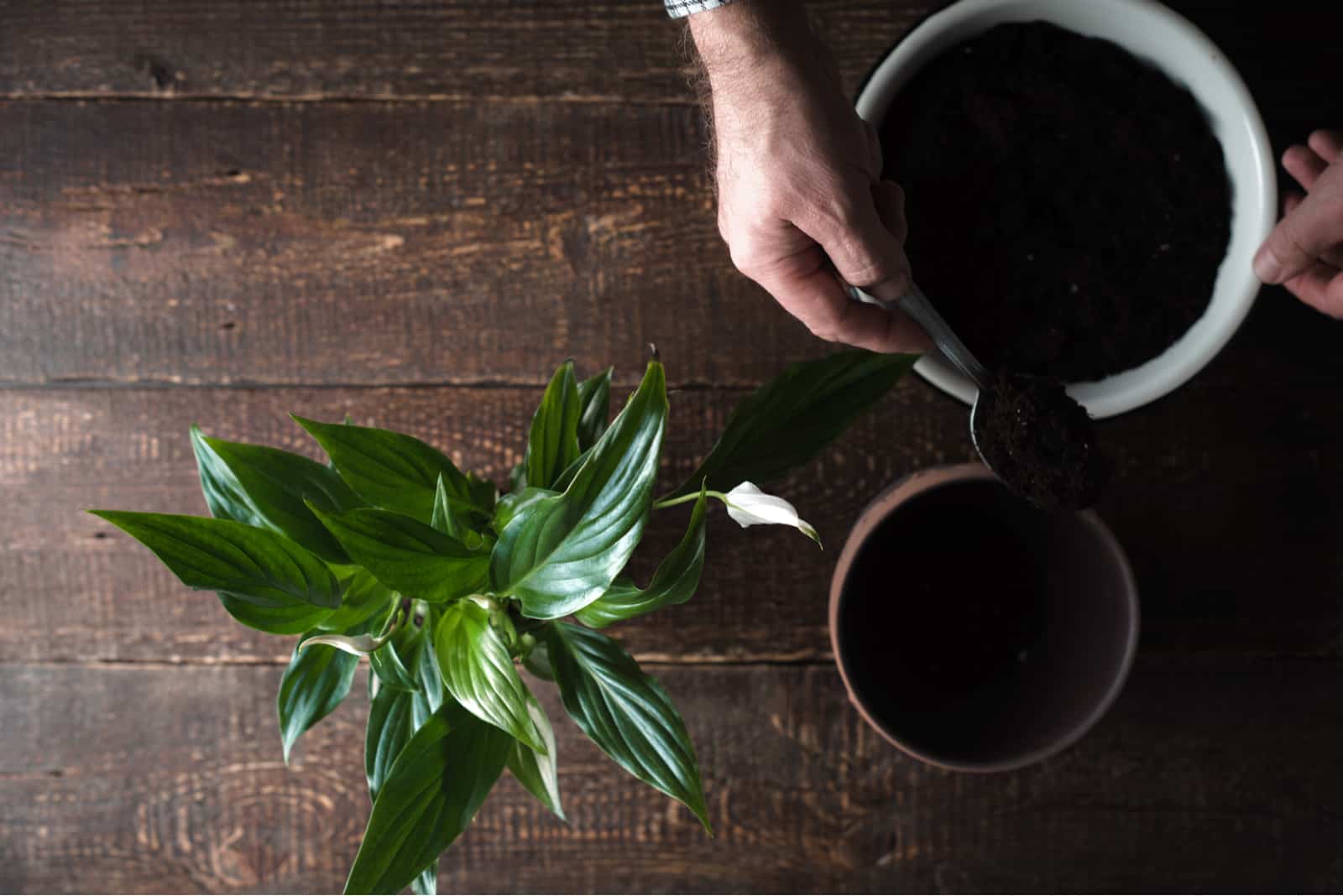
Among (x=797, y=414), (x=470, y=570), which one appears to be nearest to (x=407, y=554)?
(x=470, y=570)

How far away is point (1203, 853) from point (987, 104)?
26.7 inches

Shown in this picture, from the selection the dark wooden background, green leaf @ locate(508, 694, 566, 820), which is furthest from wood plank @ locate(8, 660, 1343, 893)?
green leaf @ locate(508, 694, 566, 820)

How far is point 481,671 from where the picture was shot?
1.81 ft

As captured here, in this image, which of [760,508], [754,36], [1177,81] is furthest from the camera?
[1177,81]

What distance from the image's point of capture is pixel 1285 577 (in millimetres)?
809

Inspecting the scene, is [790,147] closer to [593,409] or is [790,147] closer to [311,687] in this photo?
[593,409]

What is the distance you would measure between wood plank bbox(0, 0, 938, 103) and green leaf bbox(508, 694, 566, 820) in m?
0.54

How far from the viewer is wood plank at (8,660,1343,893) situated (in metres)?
0.82

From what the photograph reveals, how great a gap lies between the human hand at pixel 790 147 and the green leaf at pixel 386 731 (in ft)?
1.32

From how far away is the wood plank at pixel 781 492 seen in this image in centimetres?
80

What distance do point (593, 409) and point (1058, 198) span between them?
15.7 inches

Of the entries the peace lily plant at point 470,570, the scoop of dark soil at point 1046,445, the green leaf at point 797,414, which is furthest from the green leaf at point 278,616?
the scoop of dark soil at point 1046,445

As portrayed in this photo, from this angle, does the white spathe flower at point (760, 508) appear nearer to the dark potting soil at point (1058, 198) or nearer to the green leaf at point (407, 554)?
the green leaf at point (407, 554)

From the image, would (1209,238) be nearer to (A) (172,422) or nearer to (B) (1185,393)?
(B) (1185,393)
